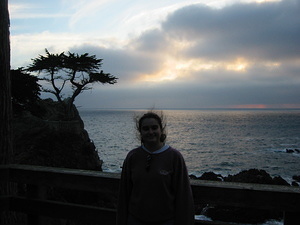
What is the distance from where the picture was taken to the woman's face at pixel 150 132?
2.15 m

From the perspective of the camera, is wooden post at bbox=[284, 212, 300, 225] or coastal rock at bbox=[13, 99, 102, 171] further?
coastal rock at bbox=[13, 99, 102, 171]

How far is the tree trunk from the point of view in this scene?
3783 mm

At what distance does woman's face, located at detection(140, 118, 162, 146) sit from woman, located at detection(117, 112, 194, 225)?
33 mm

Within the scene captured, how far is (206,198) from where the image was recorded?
2176mm

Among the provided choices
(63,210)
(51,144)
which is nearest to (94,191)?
(63,210)

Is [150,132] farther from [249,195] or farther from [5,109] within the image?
[5,109]

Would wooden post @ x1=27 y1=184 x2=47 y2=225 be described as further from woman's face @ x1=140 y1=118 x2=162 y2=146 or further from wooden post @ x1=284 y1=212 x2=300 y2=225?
wooden post @ x1=284 y1=212 x2=300 y2=225

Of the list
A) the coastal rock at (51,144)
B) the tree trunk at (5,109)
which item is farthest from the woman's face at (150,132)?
the coastal rock at (51,144)

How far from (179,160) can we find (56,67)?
26.9m

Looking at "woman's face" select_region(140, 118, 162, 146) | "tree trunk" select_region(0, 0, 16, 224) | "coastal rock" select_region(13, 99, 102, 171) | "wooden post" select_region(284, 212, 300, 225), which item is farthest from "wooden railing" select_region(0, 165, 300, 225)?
"coastal rock" select_region(13, 99, 102, 171)

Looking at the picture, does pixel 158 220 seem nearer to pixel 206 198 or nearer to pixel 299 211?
pixel 206 198

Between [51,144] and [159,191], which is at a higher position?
[159,191]

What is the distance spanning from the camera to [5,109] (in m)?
3.82

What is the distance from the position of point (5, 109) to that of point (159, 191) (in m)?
3.00
